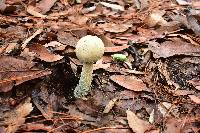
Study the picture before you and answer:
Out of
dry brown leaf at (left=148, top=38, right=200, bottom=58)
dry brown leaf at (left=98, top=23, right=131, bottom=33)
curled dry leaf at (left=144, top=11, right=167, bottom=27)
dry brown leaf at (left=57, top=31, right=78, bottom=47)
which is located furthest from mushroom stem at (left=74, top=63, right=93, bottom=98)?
curled dry leaf at (left=144, top=11, right=167, bottom=27)

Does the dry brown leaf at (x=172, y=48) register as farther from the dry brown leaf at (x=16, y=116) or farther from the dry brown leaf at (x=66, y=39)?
the dry brown leaf at (x=16, y=116)

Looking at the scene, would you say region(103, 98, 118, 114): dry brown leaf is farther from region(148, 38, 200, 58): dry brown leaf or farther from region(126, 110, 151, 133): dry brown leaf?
region(148, 38, 200, 58): dry brown leaf

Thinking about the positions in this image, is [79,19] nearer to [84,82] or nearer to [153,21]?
[153,21]

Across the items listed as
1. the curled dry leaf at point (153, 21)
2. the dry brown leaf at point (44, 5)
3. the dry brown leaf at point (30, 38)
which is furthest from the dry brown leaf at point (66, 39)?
the curled dry leaf at point (153, 21)

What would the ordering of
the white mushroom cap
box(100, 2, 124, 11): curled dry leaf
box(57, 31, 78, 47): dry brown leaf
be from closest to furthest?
the white mushroom cap
box(57, 31, 78, 47): dry brown leaf
box(100, 2, 124, 11): curled dry leaf

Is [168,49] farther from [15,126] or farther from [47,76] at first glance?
[15,126]

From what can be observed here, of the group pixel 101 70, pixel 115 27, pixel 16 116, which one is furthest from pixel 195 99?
pixel 16 116
